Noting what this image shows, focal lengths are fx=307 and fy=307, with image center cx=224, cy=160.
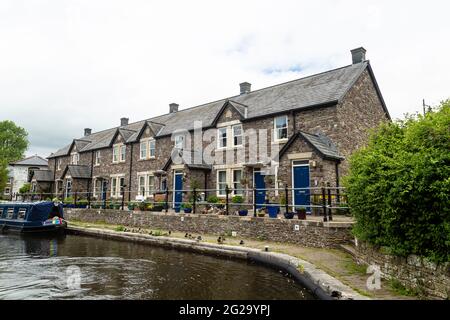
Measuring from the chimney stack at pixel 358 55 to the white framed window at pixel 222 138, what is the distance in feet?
30.2

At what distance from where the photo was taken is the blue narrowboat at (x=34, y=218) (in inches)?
742

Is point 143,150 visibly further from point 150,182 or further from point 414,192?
point 414,192

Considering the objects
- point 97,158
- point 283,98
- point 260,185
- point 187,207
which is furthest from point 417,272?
point 97,158

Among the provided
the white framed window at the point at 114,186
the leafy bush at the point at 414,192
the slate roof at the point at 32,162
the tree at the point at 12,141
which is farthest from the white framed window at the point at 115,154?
the tree at the point at 12,141

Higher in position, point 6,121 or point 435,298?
point 6,121

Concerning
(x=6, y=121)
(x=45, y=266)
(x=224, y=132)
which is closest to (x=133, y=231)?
(x=45, y=266)

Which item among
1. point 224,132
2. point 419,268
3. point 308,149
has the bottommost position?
point 419,268

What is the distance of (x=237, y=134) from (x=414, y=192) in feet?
49.0

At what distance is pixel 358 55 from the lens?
1902 cm

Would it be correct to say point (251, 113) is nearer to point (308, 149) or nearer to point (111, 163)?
point (308, 149)

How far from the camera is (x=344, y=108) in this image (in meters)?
16.3

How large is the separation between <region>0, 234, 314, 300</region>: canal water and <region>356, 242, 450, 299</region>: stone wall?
1753mm

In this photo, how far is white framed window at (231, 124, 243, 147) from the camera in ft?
64.3
